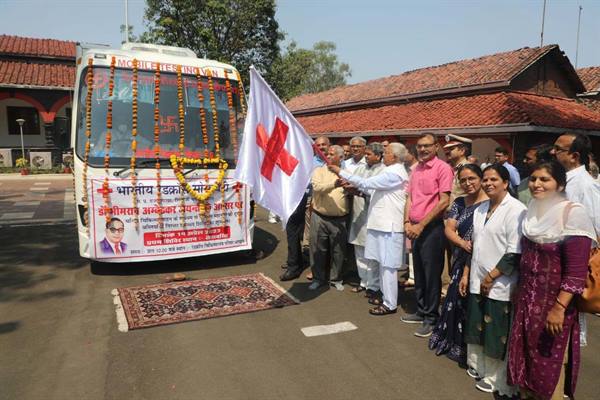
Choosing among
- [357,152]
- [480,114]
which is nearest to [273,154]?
[357,152]

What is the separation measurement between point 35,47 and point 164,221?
2287 cm

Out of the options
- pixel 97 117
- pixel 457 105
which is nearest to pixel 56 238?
pixel 97 117

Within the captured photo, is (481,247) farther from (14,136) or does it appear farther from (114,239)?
(14,136)

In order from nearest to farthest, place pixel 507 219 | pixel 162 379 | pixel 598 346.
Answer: pixel 507 219 → pixel 162 379 → pixel 598 346

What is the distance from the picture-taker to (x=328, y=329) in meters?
4.02

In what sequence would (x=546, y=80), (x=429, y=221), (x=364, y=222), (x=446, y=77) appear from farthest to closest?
(x=446, y=77), (x=546, y=80), (x=364, y=222), (x=429, y=221)

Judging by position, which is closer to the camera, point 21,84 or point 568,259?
point 568,259

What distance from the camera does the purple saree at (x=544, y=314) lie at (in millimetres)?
2453

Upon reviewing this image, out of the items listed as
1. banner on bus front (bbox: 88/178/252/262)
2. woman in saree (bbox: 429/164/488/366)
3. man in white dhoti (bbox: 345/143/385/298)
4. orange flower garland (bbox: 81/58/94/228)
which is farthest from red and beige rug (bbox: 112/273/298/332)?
woman in saree (bbox: 429/164/488/366)

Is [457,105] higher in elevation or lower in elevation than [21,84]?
lower

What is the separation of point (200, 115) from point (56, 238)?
388 cm

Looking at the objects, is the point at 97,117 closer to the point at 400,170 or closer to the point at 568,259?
the point at 400,170

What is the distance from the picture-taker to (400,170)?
13.8ft

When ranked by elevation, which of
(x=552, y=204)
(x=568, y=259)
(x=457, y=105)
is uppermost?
(x=457, y=105)
